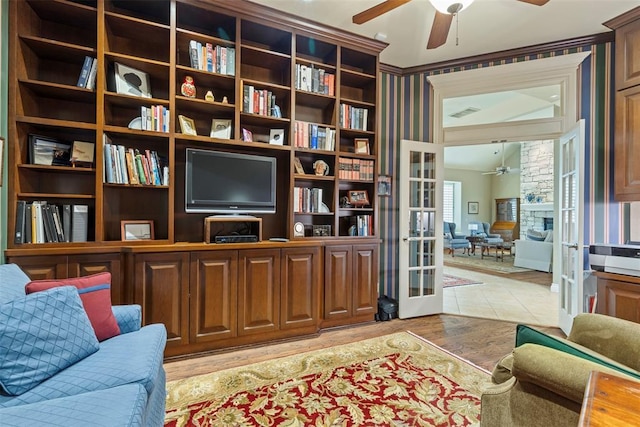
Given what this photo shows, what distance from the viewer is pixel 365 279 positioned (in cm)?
322

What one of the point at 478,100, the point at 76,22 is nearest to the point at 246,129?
the point at 76,22

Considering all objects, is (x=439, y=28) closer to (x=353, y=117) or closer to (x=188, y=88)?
(x=353, y=117)

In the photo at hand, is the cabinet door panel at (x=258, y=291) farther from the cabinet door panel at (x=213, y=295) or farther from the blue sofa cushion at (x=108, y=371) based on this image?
the blue sofa cushion at (x=108, y=371)

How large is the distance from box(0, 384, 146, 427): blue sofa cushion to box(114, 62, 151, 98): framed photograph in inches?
86.4

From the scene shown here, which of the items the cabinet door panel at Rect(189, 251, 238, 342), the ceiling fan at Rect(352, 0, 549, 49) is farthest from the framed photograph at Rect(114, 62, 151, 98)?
the ceiling fan at Rect(352, 0, 549, 49)

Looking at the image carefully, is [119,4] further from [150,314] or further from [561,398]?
[561,398]

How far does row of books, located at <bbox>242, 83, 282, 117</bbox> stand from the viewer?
275 centimetres

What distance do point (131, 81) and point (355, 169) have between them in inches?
85.6

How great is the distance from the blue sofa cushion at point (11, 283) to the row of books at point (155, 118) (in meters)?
1.31

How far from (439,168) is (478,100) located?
2944 millimetres

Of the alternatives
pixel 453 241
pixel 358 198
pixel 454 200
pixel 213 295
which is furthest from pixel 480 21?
pixel 454 200

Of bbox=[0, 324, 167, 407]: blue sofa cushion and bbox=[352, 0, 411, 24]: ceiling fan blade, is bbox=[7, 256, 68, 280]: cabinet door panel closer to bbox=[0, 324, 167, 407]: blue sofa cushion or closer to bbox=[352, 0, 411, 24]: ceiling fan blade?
bbox=[0, 324, 167, 407]: blue sofa cushion

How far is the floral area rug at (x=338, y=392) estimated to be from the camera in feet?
5.57

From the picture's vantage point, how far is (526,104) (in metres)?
5.90
